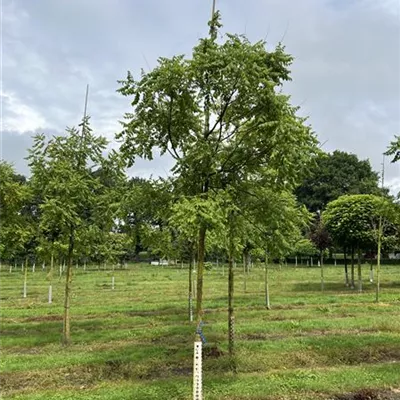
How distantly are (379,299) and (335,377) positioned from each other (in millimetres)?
14081

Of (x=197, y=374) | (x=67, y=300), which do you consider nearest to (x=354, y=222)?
(x=67, y=300)

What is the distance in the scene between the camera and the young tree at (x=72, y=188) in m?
11.9

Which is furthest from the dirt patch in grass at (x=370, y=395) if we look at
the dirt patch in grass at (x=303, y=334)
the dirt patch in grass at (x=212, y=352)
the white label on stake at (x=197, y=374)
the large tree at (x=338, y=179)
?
the large tree at (x=338, y=179)

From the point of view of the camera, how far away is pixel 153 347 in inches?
466

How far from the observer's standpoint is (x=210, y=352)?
36.6 ft

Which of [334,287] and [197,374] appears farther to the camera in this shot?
[334,287]

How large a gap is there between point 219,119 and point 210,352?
5.91m

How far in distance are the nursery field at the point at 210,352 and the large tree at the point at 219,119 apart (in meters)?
2.21

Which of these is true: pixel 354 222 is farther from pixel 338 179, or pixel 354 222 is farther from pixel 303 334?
pixel 338 179

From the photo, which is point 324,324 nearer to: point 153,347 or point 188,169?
point 153,347

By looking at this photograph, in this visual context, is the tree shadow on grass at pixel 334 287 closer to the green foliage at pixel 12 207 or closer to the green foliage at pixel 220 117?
the green foliage at pixel 12 207

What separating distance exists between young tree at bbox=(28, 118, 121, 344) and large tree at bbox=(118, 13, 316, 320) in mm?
3535

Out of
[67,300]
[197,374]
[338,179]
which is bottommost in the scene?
[197,374]

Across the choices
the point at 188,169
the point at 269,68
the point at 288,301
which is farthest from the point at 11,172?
the point at 288,301
